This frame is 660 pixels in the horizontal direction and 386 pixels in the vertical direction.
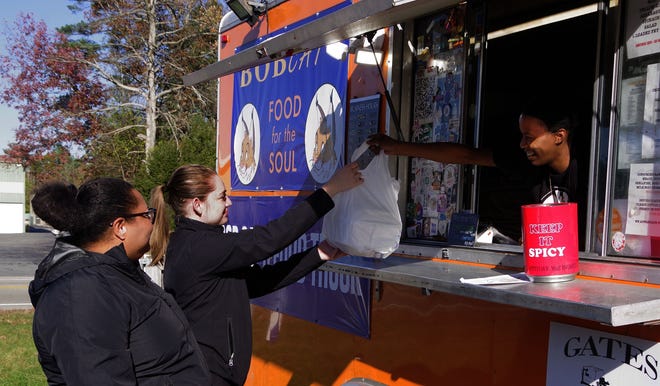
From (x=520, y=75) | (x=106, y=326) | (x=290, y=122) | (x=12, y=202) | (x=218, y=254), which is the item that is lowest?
(x=12, y=202)

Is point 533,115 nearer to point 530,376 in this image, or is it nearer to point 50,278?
point 530,376

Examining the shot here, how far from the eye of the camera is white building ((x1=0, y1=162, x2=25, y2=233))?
144ft

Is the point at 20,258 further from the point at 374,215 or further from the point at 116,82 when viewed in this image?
the point at 374,215

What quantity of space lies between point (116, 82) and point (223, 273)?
52.6ft

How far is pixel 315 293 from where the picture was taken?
11.3ft

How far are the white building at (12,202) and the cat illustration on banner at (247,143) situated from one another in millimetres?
42840

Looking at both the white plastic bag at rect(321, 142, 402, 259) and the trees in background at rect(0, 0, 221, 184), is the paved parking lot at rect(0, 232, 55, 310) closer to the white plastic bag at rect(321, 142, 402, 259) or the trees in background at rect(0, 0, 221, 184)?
the trees in background at rect(0, 0, 221, 184)

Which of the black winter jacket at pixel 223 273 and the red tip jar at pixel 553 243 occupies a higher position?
the red tip jar at pixel 553 243

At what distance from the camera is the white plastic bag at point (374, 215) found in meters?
2.60

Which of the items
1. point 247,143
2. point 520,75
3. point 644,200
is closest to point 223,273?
point 644,200

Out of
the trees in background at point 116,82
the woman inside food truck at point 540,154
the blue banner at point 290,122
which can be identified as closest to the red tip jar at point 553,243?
the woman inside food truck at point 540,154

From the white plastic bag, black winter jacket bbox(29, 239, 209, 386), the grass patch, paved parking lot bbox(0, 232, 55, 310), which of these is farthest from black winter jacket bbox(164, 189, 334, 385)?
paved parking lot bbox(0, 232, 55, 310)

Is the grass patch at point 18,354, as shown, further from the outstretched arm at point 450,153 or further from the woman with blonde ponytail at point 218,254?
the outstretched arm at point 450,153

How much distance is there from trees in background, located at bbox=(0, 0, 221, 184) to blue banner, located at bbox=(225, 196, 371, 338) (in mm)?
13545
